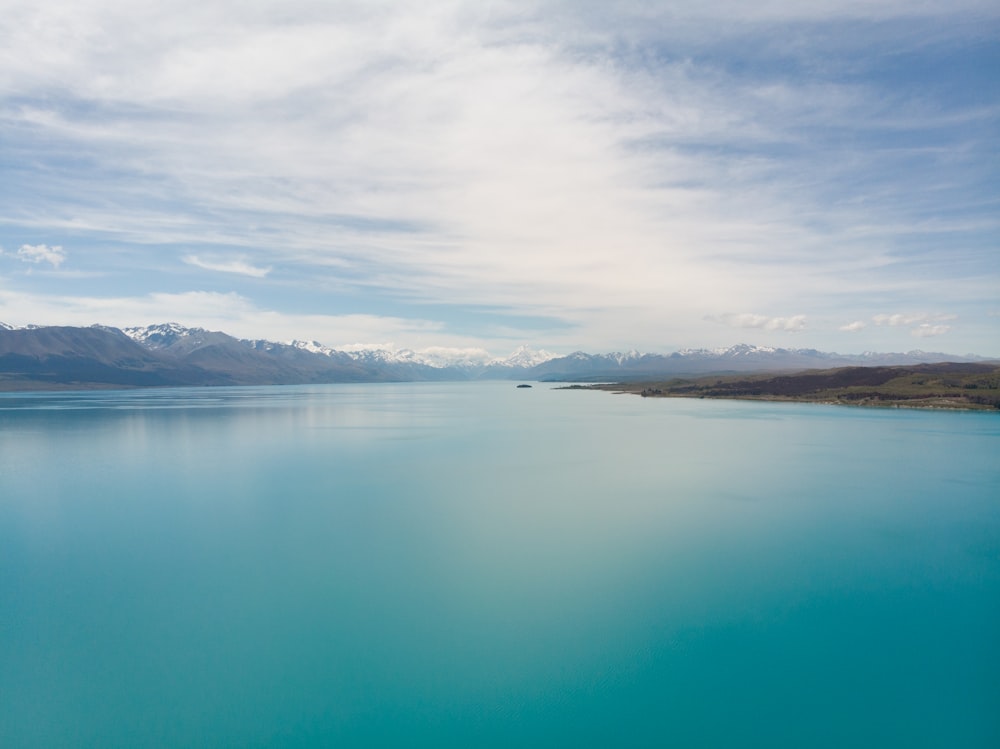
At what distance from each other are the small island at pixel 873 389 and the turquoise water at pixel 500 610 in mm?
62252

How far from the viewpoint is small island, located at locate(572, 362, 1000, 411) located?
275 feet

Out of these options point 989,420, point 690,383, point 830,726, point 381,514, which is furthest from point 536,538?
point 690,383

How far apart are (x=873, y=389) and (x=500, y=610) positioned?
334 ft

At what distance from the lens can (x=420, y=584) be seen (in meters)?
16.9

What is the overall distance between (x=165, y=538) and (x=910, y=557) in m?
24.9

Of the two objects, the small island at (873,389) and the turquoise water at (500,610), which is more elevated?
the small island at (873,389)

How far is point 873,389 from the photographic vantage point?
97500 millimetres

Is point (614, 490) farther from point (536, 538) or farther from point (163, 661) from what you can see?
point (163, 661)

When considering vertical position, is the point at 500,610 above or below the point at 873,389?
below

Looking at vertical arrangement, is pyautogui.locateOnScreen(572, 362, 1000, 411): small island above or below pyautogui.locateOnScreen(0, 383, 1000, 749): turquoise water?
above

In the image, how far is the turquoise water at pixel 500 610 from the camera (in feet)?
35.0

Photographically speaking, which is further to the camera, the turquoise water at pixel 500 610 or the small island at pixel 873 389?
the small island at pixel 873 389

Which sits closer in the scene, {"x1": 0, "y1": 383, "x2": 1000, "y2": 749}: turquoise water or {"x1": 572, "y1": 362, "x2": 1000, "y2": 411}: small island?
{"x1": 0, "y1": 383, "x2": 1000, "y2": 749}: turquoise water

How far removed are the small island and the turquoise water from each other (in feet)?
204
